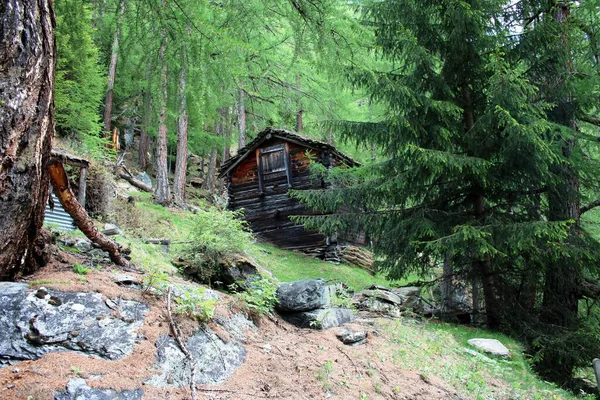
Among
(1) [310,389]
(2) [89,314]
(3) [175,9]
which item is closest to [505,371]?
(1) [310,389]

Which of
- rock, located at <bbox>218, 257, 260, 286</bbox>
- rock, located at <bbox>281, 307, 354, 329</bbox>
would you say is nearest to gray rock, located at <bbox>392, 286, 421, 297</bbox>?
rock, located at <bbox>281, 307, 354, 329</bbox>

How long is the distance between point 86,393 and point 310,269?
13.0 m

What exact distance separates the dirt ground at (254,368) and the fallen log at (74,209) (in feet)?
1.08

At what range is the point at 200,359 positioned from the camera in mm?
3631

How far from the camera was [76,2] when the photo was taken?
4238 mm

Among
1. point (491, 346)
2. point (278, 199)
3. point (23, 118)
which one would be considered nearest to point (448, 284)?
point (491, 346)

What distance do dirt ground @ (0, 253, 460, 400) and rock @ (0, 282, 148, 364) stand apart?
0.10m

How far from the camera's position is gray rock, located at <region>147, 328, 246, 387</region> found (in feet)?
10.7

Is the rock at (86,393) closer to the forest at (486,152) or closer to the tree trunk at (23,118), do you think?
the tree trunk at (23,118)

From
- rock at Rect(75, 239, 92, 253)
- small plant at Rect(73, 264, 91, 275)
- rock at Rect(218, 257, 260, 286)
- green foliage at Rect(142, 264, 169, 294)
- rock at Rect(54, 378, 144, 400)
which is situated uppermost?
rock at Rect(75, 239, 92, 253)

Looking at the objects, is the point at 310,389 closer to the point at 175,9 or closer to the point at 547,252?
the point at 175,9

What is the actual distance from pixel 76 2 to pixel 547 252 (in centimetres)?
840

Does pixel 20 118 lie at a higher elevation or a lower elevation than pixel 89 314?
higher

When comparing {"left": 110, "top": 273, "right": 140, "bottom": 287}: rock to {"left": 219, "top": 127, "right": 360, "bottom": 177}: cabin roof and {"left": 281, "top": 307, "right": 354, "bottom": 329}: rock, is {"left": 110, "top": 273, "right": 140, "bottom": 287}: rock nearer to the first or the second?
{"left": 281, "top": 307, "right": 354, "bottom": 329}: rock
